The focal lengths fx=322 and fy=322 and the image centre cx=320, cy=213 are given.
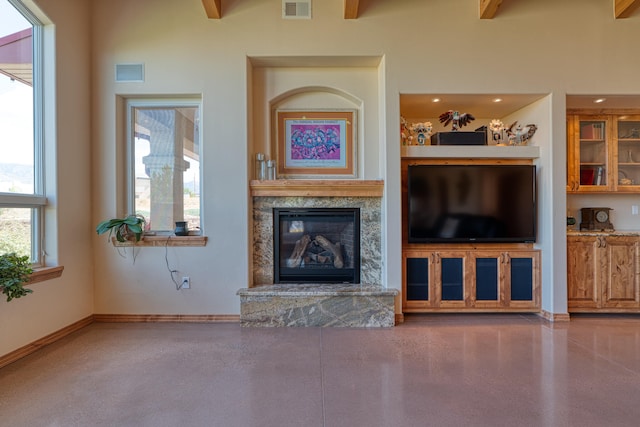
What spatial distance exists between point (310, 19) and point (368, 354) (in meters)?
3.34

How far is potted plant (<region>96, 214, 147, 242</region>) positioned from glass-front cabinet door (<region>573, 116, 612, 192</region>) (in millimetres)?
4888

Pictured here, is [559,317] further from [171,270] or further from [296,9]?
[296,9]

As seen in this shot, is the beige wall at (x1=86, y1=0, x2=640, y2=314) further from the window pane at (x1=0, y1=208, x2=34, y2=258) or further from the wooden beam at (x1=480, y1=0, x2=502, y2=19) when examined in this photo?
the window pane at (x1=0, y1=208, x2=34, y2=258)

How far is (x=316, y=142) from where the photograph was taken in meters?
3.74

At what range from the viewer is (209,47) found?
3432mm

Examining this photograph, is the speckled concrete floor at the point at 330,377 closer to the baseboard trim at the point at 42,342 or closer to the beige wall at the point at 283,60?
the baseboard trim at the point at 42,342

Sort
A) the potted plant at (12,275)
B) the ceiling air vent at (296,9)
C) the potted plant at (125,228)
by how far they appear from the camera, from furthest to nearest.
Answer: the ceiling air vent at (296,9) < the potted plant at (125,228) < the potted plant at (12,275)

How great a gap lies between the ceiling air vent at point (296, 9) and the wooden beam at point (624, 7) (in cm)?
322

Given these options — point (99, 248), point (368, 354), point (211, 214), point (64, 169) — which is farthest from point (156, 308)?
Result: point (368, 354)

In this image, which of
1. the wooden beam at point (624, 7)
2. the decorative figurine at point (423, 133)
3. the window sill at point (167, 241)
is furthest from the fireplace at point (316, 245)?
the wooden beam at point (624, 7)

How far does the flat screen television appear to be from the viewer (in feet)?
11.7

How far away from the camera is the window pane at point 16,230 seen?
2629 millimetres

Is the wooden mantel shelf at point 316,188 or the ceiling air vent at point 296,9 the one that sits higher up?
the ceiling air vent at point 296,9

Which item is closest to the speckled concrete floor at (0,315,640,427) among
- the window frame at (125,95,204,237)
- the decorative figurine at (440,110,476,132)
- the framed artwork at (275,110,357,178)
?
the window frame at (125,95,204,237)
